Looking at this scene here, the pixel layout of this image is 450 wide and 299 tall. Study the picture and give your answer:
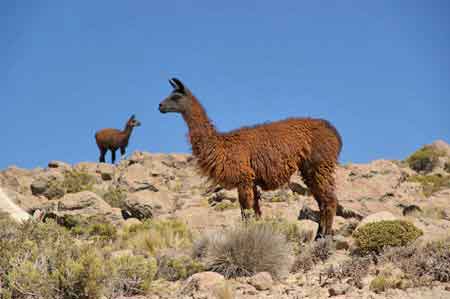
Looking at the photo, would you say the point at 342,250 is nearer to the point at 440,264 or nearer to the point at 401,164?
the point at 440,264

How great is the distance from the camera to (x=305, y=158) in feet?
38.1

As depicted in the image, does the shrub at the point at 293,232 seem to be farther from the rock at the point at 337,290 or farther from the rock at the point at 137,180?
the rock at the point at 137,180

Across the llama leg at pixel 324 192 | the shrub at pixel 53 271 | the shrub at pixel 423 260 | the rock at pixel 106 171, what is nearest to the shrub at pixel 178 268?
the shrub at pixel 53 271

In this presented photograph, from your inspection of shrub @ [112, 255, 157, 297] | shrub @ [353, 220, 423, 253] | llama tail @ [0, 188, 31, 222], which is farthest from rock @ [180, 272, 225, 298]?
llama tail @ [0, 188, 31, 222]

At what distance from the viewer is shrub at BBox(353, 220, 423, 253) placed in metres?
10.1

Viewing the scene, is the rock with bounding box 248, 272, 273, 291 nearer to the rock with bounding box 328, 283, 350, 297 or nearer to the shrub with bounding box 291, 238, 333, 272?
the rock with bounding box 328, 283, 350, 297

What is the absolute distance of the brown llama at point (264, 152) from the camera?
435 inches

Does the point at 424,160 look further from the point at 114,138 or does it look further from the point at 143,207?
the point at 143,207

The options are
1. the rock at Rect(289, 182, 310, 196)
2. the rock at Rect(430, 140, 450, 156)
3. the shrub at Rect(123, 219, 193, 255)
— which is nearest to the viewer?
the shrub at Rect(123, 219, 193, 255)

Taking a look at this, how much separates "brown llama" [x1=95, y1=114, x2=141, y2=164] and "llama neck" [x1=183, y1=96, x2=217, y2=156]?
2610 centimetres

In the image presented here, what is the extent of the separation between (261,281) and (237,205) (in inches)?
386

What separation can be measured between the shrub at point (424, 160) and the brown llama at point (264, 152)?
75.8 feet

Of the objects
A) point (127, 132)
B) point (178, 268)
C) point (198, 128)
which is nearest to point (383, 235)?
point (178, 268)

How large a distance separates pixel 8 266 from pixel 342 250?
19.9 ft
